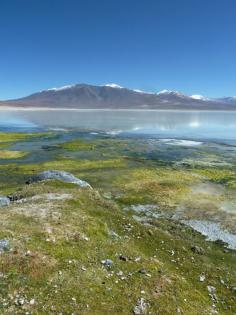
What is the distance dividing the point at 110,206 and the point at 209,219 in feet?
36.3

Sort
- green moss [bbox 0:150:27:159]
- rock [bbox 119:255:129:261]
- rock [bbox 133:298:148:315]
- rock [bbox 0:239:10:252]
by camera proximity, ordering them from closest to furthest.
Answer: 1. rock [bbox 133:298:148:315]
2. rock [bbox 0:239:10:252]
3. rock [bbox 119:255:129:261]
4. green moss [bbox 0:150:27:159]

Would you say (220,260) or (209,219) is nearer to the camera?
(220,260)

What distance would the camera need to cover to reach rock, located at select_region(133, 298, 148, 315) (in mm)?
15816

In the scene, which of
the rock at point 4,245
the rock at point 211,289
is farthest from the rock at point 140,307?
the rock at point 4,245

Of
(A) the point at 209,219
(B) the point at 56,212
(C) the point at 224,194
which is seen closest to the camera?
(B) the point at 56,212

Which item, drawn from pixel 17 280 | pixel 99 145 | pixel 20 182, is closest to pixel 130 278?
pixel 17 280

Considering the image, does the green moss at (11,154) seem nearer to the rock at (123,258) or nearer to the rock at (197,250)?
the rock at (197,250)

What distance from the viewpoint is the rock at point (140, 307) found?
15816 mm

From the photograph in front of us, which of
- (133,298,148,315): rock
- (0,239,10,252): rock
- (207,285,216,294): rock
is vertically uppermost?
(0,239,10,252): rock

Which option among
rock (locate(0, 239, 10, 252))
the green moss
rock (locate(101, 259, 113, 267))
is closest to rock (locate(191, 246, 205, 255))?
rock (locate(101, 259, 113, 267))

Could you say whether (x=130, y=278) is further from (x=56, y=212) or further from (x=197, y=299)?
(x=56, y=212)

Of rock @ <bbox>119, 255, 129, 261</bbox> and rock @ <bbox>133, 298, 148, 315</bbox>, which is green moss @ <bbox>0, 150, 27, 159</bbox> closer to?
rock @ <bbox>119, 255, 129, 261</bbox>

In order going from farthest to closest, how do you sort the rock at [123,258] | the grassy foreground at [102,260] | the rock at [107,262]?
the rock at [123,258] → the rock at [107,262] → the grassy foreground at [102,260]

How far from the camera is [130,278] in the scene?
17.9 m
